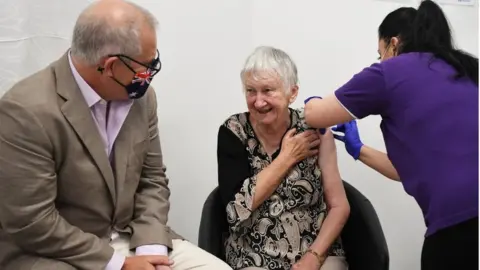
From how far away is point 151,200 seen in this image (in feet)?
6.07

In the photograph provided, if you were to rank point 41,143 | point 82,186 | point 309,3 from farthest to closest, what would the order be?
point 309,3 → point 82,186 → point 41,143

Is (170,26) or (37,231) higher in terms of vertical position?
(170,26)

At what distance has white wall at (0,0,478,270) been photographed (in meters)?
2.43

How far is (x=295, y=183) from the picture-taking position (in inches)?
77.2

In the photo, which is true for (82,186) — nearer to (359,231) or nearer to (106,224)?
(106,224)

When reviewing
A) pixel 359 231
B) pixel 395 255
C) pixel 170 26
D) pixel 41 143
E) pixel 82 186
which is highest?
pixel 170 26

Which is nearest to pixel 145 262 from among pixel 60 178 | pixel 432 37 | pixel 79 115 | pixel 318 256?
pixel 60 178

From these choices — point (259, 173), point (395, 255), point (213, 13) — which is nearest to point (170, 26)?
point (213, 13)

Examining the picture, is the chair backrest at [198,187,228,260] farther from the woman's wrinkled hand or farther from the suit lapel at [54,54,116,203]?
the suit lapel at [54,54,116,203]

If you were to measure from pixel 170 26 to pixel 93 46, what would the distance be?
0.86 meters

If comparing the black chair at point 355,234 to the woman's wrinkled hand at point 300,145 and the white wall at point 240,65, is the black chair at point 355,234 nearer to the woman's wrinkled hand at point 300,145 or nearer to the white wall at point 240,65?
the woman's wrinkled hand at point 300,145

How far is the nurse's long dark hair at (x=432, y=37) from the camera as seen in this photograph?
1585 millimetres

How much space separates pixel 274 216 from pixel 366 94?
1.89 feet

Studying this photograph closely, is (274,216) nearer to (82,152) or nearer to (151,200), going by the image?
(151,200)
